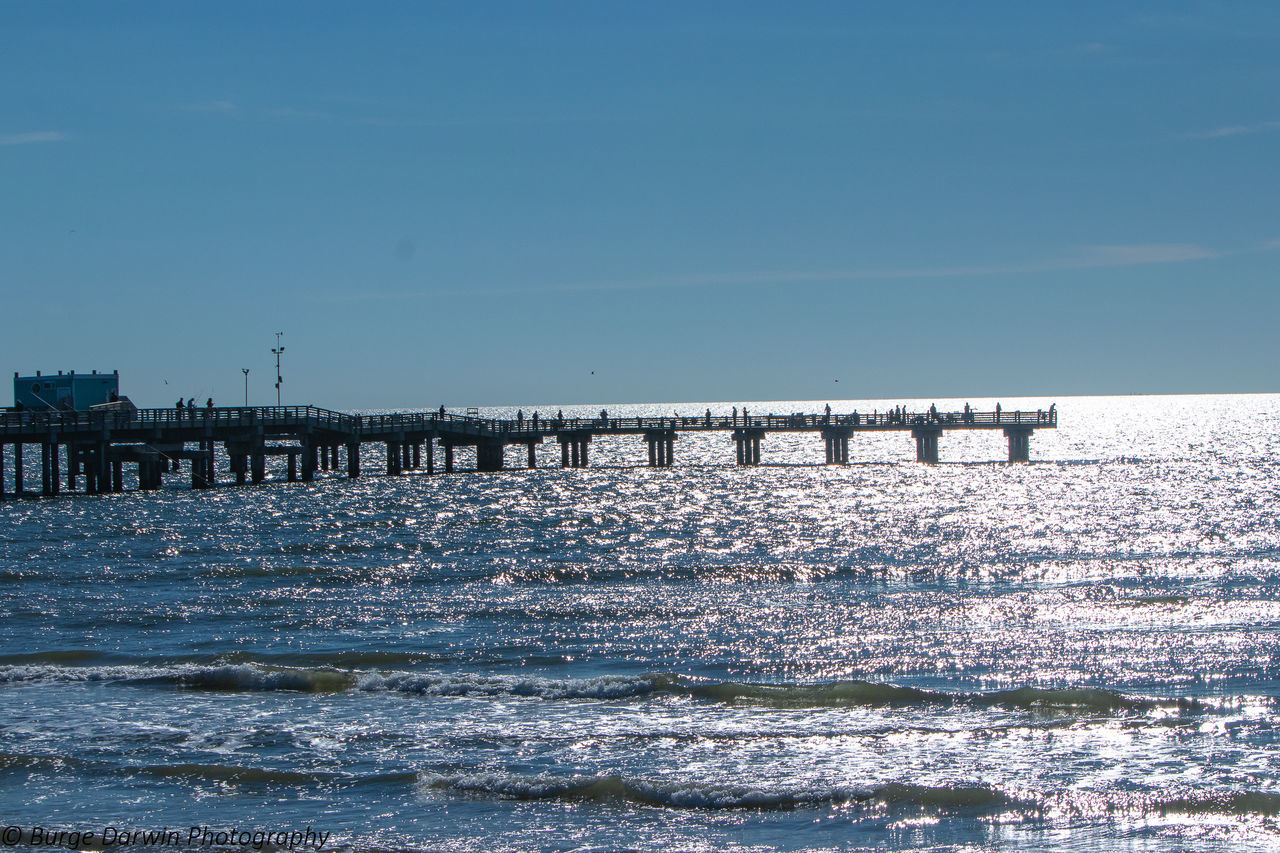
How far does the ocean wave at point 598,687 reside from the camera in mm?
15984

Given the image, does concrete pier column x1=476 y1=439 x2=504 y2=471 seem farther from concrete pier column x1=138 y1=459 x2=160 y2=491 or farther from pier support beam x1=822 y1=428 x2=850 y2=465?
pier support beam x1=822 y1=428 x2=850 y2=465

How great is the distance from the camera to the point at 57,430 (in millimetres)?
52781

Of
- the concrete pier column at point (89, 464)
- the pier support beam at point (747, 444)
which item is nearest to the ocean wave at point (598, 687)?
the concrete pier column at point (89, 464)

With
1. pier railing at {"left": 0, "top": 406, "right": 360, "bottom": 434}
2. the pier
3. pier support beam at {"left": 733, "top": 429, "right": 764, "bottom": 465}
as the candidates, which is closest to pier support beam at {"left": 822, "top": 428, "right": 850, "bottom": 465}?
the pier

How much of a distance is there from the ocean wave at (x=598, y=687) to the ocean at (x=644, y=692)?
0.23 ft

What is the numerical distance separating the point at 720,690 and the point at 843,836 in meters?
5.96

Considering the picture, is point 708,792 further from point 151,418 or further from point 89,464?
point 89,464

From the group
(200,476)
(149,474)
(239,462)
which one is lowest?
(200,476)

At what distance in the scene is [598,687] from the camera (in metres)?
17.1

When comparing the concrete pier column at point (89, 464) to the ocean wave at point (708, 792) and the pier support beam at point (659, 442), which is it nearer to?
the pier support beam at point (659, 442)

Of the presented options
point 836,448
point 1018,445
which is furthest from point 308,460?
point 1018,445

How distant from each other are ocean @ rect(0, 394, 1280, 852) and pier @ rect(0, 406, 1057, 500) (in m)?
15.3

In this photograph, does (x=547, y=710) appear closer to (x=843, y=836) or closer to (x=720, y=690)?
(x=720, y=690)

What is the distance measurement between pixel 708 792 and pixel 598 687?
16.7 feet
